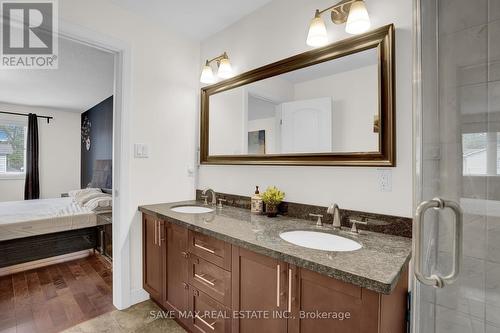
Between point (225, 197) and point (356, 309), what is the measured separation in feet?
4.94

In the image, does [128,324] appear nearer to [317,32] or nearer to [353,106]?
[353,106]

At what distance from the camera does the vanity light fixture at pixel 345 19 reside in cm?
132

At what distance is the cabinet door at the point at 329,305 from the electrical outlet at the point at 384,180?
671 mm

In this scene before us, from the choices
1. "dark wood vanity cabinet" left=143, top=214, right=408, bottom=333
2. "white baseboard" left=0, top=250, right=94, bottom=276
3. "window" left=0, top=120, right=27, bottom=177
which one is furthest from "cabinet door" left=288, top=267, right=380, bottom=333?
"window" left=0, top=120, right=27, bottom=177

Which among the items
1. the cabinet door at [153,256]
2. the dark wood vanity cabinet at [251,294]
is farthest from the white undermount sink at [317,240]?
the cabinet door at [153,256]

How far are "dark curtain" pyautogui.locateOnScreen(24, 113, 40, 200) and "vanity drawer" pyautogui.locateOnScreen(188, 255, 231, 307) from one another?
5285 millimetres

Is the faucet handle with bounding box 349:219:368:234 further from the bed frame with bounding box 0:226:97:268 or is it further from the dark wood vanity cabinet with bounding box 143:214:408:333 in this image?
the bed frame with bounding box 0:226:97:268

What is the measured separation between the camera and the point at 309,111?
5.44ft

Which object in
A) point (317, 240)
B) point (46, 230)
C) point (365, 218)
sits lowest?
point (46, 230)

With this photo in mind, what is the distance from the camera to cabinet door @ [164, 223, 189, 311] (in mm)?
1646

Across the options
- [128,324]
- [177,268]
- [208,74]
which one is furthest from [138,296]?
[208,74]

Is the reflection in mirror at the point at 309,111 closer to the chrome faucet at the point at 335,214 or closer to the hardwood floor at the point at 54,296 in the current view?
the chrome faucet at the point at 335,214

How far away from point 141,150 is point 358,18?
182 centimetres

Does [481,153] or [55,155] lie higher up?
[55,155]
